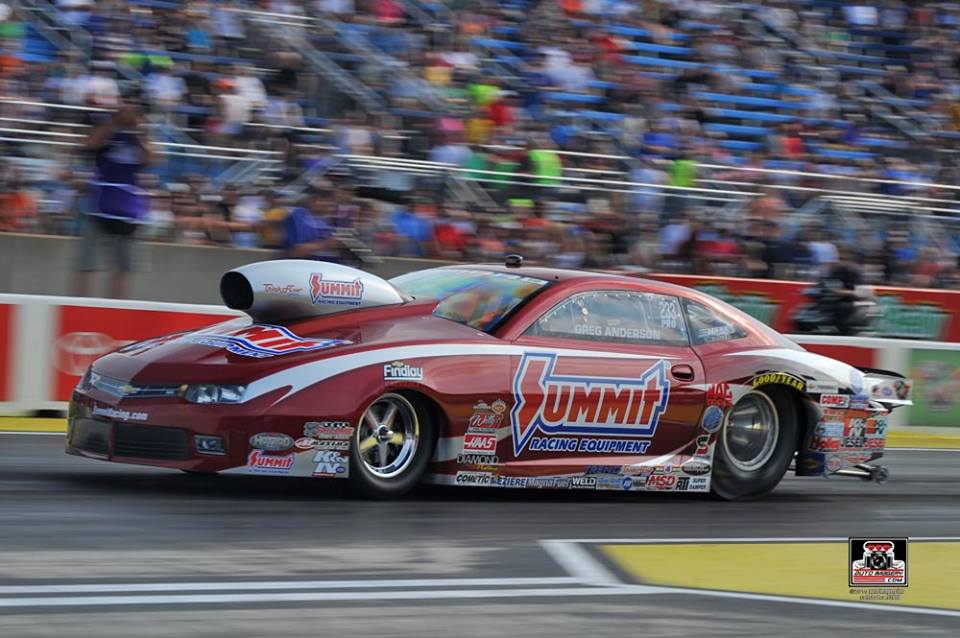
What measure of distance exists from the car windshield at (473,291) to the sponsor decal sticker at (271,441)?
49.7 inches

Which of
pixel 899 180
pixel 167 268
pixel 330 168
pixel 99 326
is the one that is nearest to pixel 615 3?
pixel 899 180

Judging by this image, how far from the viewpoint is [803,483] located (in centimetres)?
1005

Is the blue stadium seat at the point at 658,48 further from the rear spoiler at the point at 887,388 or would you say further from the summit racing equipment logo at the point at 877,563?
the summit racing equipment logo at the point at 877,563

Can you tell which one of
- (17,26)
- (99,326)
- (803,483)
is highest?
(17,26)

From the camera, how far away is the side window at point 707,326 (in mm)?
8766

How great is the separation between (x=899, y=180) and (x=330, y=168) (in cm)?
854

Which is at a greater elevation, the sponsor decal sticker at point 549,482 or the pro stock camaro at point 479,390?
the pro stock camaro at point 479,390

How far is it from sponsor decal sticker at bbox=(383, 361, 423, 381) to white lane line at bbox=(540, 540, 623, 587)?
44.4 inches

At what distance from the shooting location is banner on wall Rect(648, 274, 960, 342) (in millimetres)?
17281

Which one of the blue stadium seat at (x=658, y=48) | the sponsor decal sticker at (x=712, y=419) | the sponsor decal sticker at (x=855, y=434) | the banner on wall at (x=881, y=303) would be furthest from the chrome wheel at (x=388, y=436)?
the blue stadium seat at (x=658, y=48)

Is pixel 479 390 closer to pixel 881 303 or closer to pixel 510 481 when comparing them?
pixel 510 481

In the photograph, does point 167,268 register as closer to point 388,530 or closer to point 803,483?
point 803,483

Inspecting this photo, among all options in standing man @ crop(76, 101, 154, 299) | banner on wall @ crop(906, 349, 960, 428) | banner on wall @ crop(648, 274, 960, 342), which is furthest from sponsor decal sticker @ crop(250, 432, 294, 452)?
banner on wall @ crop(648, 274, 960, 342)

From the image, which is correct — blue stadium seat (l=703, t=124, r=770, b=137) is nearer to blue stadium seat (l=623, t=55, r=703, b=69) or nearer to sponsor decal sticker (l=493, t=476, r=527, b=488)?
blue stadium seat (l=623, t=55, r=703, b=69)
